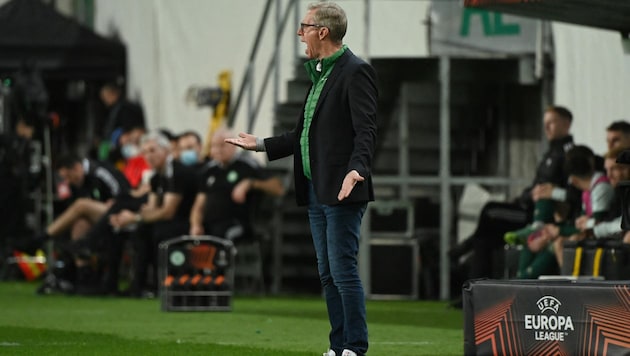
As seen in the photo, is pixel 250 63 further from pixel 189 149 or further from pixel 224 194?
pixel 224 194

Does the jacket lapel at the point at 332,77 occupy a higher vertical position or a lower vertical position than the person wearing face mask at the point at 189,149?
higher

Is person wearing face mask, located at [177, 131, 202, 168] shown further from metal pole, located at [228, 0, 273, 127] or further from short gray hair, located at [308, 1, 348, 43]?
short gray hair, located at [308, 1, 348, 43]

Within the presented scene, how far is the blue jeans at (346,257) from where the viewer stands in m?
7.73

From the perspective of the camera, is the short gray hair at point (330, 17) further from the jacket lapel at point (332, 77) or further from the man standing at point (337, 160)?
the jacket lapel at point (332, 77)

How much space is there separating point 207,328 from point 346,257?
3917mm

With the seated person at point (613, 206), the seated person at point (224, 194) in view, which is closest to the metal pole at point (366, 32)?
the seated person at point (224, 194)

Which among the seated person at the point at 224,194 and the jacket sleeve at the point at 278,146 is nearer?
the jacket sleeve at the point at 278,146

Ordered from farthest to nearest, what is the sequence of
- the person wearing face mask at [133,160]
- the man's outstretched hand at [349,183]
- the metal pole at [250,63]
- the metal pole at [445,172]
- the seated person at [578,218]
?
the person wearing face mask at [133,160] → the metal pole at [250,63] → the metal pole at [445,172] → the seated person at [578,218] → the man's outstretched hand at [349,183]

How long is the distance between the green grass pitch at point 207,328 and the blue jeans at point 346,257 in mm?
1251

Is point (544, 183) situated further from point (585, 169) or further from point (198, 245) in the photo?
point (198, 245)

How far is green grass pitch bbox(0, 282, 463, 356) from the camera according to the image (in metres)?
9.43

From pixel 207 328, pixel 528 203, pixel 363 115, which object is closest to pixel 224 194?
pixel 528 203

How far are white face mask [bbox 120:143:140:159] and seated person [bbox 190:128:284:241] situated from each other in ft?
11.4

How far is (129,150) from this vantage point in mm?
20688
